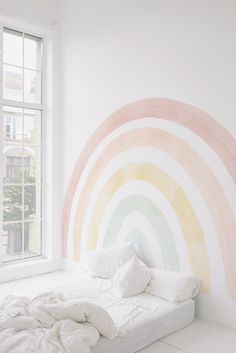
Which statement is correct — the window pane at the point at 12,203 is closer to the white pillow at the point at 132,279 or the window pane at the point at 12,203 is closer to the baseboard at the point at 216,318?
the white pillow at the point at 132,279

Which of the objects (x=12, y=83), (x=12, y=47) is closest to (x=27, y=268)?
(x=12, y=83)

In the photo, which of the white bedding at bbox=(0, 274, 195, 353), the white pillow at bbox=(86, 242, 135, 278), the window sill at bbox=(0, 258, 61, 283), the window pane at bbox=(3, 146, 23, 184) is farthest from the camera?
the window pane at bbox=(3, 146, 23, 184)

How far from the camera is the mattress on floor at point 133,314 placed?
2284mm

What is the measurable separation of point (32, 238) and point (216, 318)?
2.30 meters

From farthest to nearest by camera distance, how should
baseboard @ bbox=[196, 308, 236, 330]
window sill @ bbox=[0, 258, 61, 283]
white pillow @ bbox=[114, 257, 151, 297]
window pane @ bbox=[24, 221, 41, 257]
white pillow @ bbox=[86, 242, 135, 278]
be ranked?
window pane @ bbox=[24, 221, 41, 257], window sill @ bbox=[0, 258, 61, 283], white pillow @ bbox=[86, 242, 135, 278], white pillow @ bbox=[114, 257, 151, 297], baseboard @ bbox=[196, 308, 236, 330]

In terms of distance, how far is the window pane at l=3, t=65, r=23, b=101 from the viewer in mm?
3924

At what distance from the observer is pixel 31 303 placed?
2414 mm

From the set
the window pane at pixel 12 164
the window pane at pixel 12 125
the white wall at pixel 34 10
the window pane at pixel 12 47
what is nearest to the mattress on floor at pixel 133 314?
the window pane at pixel 12 164

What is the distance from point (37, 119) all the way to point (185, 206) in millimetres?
2189

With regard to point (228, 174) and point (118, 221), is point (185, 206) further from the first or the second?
point (118, 221)

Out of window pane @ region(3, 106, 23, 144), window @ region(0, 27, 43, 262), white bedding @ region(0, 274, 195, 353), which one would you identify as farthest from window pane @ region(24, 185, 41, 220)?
white bedding @ region(0, 274, 195, 353)

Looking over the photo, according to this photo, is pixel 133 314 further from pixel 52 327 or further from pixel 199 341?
pixel 52 327

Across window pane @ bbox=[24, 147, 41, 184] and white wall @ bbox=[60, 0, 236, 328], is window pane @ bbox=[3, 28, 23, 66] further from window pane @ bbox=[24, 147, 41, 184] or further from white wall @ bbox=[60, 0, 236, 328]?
window pane @ bbox=[24, 147, 41, 184]

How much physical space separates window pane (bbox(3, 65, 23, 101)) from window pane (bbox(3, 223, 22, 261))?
4.71 ft
